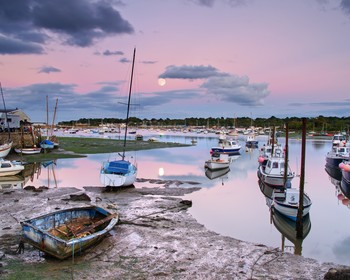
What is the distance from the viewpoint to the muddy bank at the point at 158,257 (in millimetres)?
11875

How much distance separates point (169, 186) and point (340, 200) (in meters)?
14.5

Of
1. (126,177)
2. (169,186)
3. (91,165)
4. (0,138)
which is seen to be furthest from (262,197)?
(0,138)

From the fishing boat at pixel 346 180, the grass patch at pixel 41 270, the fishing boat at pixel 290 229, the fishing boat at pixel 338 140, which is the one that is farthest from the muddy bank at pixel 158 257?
the fishing boat at pixel 338 140

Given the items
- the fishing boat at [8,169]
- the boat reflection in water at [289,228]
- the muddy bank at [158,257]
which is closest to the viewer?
the muddy bank at [158,257]

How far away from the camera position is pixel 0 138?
54.3 meters

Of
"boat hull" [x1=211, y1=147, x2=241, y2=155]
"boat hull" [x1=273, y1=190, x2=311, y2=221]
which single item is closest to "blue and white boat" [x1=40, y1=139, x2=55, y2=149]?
"boat hull" [x1=211, y1=147, x2=241, y2=155]

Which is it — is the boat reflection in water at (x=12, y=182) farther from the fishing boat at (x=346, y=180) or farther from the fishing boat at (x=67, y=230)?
the fishing boat at (x=346, y=180)

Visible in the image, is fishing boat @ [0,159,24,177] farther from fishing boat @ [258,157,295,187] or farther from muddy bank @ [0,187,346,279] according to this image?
fishing boat @ [258,157,295,187]

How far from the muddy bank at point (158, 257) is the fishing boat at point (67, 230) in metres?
0.51

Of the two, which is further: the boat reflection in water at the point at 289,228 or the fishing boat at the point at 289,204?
the fishing boat at the point at 289,204

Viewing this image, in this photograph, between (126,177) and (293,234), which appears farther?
(126,177)

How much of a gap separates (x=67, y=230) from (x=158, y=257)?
15.1 ft

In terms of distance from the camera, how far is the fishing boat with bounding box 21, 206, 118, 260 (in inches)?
489

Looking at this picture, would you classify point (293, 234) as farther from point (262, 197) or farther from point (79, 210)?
point (79, 210)
